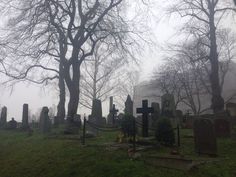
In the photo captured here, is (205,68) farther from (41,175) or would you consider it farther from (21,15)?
(41,175)

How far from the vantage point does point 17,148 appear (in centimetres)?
1355

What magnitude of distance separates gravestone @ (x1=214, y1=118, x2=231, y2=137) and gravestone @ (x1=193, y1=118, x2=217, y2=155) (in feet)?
12.5

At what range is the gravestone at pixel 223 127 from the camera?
517 inches

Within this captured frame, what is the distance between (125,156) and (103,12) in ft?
46.8

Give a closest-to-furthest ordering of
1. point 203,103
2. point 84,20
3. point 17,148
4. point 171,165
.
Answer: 1. point 171,165
2. point 17,148
3. point 84,20
4. point 203,103

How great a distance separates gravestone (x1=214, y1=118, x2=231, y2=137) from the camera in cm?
1313

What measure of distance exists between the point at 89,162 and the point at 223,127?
268 inches

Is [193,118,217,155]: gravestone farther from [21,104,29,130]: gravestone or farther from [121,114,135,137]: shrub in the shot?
[21,104,29,130]: gravestone

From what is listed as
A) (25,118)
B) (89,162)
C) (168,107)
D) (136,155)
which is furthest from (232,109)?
(89,162)

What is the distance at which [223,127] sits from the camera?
1327cm

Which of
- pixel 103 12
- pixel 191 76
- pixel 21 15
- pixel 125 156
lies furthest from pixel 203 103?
pixel 125 156

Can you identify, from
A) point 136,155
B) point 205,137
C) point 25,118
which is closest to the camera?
point 136,155

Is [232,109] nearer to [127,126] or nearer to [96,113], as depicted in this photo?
[96,113]

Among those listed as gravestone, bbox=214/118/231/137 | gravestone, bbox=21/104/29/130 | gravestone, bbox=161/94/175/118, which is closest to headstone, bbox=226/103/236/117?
gravestone, bbox=161/94/175/118
